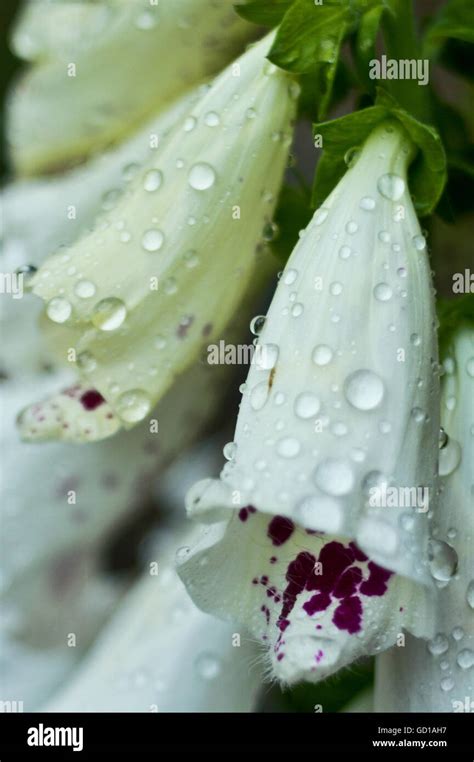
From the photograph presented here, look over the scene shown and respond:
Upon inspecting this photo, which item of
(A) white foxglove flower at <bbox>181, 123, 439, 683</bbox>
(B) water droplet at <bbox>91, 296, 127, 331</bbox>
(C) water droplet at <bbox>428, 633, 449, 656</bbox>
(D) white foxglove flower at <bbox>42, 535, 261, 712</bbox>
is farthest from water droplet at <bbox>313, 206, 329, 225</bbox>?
(D) white foxglove flower at <bbox>42, 535, 261, 712</bbox>

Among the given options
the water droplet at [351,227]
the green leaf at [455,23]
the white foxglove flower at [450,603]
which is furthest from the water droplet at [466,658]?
the green leaf at [455,23]

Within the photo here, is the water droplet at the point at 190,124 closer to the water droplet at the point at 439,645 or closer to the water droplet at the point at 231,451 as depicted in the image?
the water droplet at the point at 231,451

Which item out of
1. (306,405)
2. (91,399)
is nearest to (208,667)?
(91,399)

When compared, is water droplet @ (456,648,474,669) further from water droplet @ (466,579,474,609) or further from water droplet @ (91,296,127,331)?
water droplet @ (91,296,127,331)

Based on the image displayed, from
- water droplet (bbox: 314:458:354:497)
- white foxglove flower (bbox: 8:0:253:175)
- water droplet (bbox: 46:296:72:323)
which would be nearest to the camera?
water droplet (bbox: 314:458:354:497)

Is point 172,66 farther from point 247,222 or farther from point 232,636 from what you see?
point 232,636

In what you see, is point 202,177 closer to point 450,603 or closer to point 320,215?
point 320,215
